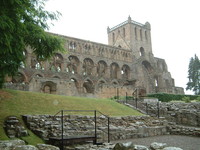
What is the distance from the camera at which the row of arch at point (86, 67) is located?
40375 mm

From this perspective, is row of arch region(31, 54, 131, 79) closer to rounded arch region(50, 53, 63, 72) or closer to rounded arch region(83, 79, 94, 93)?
rounded arch region(50, 53, 63, 72)

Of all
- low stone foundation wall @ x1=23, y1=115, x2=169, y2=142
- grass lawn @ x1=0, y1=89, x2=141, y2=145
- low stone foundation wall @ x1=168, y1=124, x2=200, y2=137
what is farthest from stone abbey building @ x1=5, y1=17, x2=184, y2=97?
low stone foundation wall @ x1=168, y1=124, x2=200, y2=137

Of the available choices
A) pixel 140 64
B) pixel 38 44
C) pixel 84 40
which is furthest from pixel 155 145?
pixel 140 64

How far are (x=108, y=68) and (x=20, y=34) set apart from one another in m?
38.0

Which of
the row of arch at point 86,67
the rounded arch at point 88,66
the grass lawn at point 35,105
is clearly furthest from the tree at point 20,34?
the rounded arch at point 88,66

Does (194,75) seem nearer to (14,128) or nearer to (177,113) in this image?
(177,113)

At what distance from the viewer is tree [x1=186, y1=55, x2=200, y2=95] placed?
2235 inches

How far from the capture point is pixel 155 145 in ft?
29.1

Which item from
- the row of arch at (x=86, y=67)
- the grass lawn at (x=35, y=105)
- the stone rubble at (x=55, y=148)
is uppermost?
the row of arch at (x=86, y=67)

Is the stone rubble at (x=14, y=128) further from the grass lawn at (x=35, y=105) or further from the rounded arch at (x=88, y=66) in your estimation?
the rounded arch at (x=88, y=66)

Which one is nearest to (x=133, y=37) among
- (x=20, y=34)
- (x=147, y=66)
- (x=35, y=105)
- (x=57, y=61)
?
(x=147, y=66)

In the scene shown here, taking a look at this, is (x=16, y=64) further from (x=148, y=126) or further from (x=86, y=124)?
(x=148, y=126)

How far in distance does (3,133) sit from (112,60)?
39.9 metres

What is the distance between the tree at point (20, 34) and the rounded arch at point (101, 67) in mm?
32712
